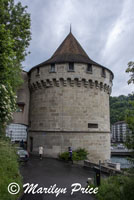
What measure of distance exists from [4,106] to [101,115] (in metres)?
11.5

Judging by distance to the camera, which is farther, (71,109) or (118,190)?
(71,109)

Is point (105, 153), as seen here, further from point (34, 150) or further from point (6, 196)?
point (6, 196)

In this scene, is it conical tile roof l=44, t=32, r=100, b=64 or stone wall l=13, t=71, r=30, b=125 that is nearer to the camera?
conical tile roof l=44, t=32, r=100, b=64

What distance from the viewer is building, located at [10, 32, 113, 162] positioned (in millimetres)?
14680

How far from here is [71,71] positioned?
15211 millimetres

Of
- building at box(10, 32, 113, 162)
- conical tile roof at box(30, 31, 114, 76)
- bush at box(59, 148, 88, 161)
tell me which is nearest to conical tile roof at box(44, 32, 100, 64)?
conical tile roof at box(30, 31, 114, 76)

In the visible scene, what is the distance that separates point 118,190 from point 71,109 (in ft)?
33.1

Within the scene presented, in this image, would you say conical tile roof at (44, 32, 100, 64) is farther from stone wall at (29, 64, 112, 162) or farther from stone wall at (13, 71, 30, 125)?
stone wall at (13, 71, 30, 125)

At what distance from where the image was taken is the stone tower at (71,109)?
48.2 ft

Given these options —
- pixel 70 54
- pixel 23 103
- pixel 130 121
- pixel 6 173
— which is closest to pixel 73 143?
pixel 23 103

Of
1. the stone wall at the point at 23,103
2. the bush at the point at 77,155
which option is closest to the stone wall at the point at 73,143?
the bush at the point at 77,155

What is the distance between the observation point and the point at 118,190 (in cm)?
531

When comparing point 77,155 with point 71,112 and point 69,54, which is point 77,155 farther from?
point 69,54

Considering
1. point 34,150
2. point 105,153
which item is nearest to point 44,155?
point 34,150
